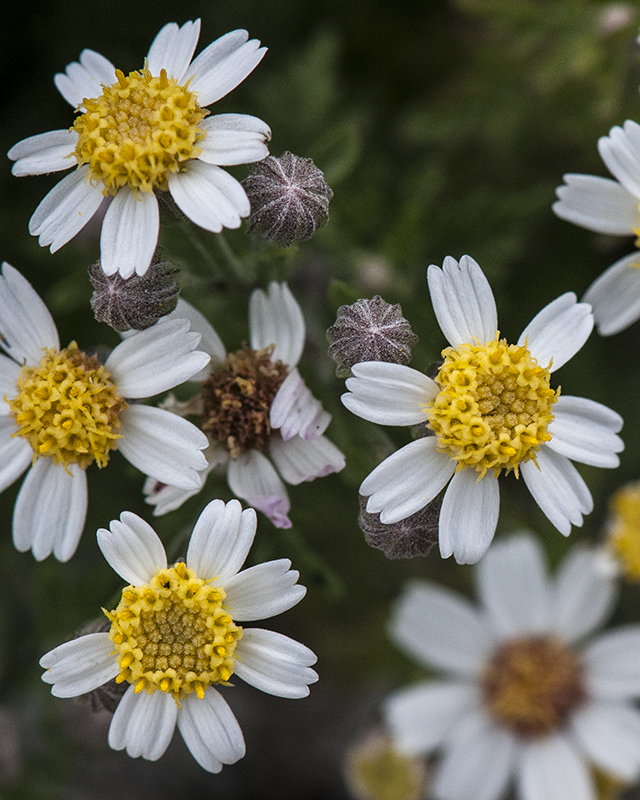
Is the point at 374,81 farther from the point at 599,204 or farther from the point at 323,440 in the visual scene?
the point at 323,440

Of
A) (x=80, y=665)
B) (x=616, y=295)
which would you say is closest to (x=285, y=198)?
(x=616, y=295)

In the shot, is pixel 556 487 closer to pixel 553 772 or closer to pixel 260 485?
pixel 260 485

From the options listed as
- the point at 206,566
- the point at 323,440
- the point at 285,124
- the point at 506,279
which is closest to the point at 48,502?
the point at 206,566

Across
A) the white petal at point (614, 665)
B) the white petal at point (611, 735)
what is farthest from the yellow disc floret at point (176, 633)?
the white petal at point (614, 665)

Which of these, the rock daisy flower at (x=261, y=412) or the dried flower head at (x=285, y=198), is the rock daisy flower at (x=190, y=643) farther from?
the dried flower head at (x=285, y=198)

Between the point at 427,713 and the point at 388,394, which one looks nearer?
the point at 388,394

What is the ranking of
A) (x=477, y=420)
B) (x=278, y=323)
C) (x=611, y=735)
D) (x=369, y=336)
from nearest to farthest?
(x=477, y=420)
(x=369, y=336)
(x=278, y=323)
(x=611, y=735)

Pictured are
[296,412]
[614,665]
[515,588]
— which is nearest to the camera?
[296,412]
